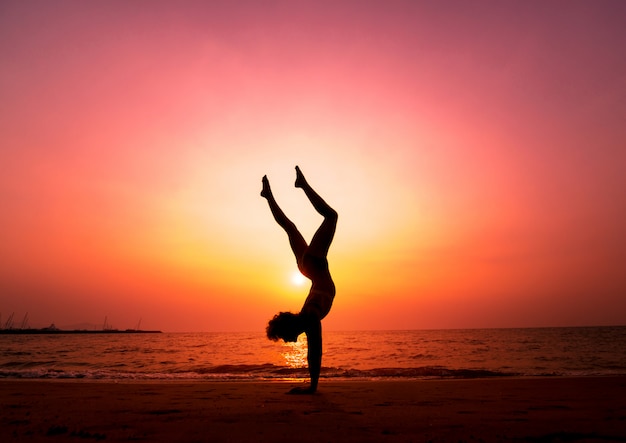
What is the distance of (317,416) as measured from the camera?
192 inches

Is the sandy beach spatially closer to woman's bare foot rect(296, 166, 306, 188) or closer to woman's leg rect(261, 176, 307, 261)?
woman's leg rect(261, 176, 307, 261)

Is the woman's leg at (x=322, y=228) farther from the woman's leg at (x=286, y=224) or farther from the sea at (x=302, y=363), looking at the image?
the sea at (x=302, y=363)

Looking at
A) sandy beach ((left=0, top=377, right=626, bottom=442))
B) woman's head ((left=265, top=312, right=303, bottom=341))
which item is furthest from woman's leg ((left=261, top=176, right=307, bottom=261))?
sandy beach ((left=0, top=377, right=626, bottom=442))

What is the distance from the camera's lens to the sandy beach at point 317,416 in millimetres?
3938

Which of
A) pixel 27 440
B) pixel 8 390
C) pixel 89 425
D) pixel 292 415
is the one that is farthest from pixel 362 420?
pixel 8 390

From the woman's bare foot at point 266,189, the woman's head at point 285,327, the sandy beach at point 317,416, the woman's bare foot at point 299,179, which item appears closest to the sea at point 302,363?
the sandy beach at point 317,416

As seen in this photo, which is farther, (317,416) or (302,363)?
(302,363)

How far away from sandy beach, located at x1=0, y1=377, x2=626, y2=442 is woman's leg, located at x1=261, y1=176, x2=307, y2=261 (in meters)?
2.48

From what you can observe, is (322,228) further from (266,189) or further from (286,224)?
(266,189)

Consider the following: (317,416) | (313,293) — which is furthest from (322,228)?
(317,416)

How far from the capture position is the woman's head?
6432 mm

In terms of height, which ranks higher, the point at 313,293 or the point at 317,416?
the point at 313,293

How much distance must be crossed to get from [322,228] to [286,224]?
4.06ft

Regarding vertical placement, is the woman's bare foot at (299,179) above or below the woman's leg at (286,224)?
above
